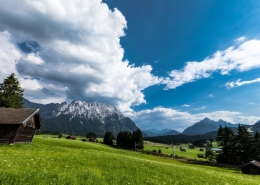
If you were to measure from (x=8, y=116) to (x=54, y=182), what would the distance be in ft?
109

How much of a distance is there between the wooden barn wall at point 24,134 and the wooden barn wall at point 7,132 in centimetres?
111

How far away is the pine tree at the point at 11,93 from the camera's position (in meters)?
61.3

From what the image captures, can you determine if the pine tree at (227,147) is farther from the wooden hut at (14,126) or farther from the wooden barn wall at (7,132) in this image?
the wooden barn wall at (7,132)

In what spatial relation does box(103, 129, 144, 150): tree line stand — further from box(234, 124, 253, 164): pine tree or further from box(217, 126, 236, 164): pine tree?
box(234, 124, 253, 164): pine tree

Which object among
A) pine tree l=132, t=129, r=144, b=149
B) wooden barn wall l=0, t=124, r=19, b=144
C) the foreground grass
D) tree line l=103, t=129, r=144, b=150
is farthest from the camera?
tree line l=103, t=129, r=144, b=150

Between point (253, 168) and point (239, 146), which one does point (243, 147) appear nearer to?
point (239, 146)

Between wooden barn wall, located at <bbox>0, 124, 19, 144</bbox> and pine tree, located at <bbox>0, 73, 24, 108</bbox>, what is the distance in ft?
121

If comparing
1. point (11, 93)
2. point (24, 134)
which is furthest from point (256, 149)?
point (11, 93)

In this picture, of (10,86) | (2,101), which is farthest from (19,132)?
(10,86)

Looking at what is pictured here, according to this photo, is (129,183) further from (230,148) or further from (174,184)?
(230,148)

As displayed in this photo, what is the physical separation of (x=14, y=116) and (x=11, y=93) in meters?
41.1

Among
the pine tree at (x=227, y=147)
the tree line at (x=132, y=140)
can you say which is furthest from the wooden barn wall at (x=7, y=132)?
the pine tree at (x=227, y=147)

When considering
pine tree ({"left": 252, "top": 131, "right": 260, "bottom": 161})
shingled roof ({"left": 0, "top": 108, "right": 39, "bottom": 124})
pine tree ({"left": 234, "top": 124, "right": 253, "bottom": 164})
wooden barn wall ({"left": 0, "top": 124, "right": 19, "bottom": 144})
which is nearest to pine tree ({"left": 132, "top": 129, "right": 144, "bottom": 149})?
pine tree ({"left": 234, "top": 124, "right": 253, "bottom": 164})

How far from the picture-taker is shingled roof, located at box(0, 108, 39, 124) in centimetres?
3136
